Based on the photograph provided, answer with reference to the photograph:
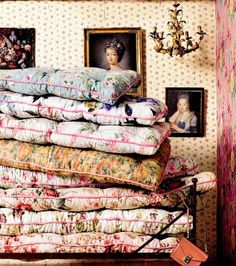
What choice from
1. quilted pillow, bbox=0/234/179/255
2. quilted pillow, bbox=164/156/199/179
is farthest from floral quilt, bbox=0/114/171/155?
quilted pillow, bbox=0/234/179/255

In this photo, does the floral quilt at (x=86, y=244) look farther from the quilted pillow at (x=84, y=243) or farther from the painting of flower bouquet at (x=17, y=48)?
the painting of flower bouquet at (x=17, y=48)

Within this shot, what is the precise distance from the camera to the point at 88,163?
2.67m

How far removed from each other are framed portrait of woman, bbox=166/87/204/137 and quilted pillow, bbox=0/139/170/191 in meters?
1.66

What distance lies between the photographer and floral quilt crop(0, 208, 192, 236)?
277cm

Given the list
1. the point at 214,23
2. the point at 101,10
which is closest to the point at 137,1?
the point at 101,10

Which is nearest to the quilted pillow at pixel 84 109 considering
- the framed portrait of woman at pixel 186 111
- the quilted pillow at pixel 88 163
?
the quilted pillow at pixel 88 163

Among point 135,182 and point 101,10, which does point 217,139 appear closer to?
point 101,10

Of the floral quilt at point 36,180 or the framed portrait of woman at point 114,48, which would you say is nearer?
the floral quilt at point 36,180

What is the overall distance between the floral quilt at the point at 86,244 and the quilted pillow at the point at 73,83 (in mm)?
618

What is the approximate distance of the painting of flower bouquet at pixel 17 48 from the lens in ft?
14.4

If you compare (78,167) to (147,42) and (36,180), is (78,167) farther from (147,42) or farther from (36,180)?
(147,42)

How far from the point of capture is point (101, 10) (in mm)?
4391

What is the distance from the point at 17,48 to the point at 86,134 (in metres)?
1.93

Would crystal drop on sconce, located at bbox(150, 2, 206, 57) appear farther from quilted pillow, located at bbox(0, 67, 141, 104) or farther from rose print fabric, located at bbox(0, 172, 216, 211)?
rose print fabric, located at bbox(0, 172, 216, 211)
